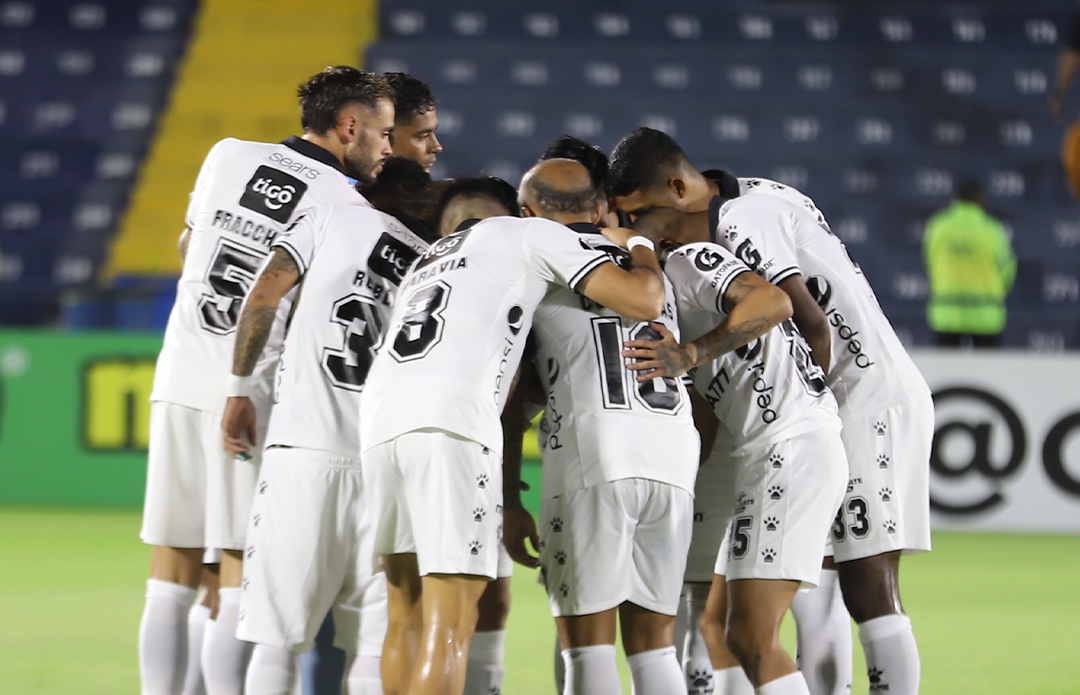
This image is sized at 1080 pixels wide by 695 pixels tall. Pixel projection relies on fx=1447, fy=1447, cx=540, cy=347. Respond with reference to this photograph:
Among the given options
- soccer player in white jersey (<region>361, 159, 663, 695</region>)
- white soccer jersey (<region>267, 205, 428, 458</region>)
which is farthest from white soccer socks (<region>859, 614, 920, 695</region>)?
white soccer jersey (<region>267, 205, 428, 458</region>)

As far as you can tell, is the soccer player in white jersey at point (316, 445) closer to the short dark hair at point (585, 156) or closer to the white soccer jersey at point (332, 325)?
the white soccer jersey at point (332, 325)

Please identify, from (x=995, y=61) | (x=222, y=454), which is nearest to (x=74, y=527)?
(x=222, y=454)

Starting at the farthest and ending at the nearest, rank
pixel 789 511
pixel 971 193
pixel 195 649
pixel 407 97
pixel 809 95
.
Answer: pixel 809 95, pixel 971 193, pixel 407 97, pixel 195 649, pixel 789 511

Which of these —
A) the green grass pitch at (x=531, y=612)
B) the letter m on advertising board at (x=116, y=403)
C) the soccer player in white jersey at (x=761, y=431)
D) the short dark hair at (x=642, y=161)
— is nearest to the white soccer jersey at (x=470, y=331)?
the soccer player in white jersey at (x=761, y=431)

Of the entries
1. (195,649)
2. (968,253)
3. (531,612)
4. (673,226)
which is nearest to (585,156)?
(673,226)

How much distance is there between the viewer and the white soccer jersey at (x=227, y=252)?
15.3ft

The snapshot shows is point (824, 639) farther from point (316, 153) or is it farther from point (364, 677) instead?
point (316, 153)

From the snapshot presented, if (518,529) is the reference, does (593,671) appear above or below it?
below

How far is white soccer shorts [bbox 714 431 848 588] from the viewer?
164 inches

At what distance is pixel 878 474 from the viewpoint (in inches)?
178

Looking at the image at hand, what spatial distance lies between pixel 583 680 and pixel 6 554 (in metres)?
6.15

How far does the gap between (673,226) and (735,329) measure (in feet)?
1.71

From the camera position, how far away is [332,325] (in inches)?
170

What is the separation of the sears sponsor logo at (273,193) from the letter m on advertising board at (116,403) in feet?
20.7
